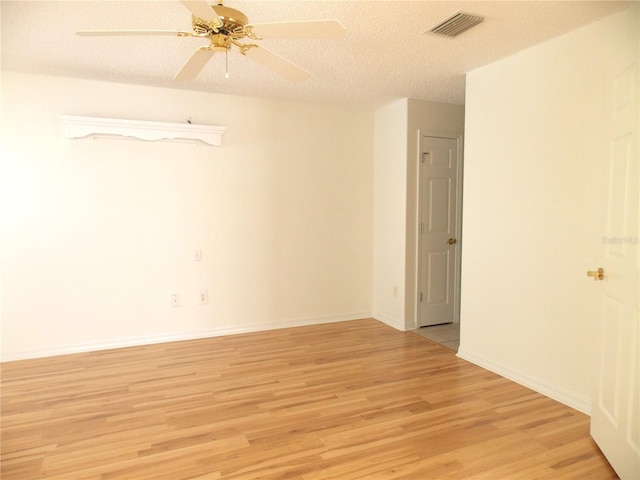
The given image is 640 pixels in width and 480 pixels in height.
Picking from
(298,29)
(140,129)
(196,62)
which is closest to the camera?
(298,29)

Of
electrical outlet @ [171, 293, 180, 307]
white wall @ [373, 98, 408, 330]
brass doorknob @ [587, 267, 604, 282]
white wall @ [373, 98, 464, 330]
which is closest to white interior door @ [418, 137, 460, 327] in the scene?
white wall @ [373, 98, 464, 330]

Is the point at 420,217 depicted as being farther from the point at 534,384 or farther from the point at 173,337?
the point at 173,337

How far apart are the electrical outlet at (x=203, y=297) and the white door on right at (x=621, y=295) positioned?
10.6 ft

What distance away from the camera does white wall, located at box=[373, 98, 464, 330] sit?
4.26 metres

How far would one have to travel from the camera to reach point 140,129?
3695mm

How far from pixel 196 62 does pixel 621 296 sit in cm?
247

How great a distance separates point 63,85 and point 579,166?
13.3 feet

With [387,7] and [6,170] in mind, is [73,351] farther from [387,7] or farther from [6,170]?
[387,7]

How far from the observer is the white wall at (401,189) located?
4258mm

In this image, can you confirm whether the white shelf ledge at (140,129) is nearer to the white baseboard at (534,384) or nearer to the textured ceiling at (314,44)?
the textured ceiling at (314,44)

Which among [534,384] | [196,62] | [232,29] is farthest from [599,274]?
[196,62]

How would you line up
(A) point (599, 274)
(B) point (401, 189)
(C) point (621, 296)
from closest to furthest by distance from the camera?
(C) point (621, 296), (A) point (599, 274), (B) point (401, 189)

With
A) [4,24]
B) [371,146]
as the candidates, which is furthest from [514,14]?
[4,24]

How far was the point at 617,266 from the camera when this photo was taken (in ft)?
6.53
